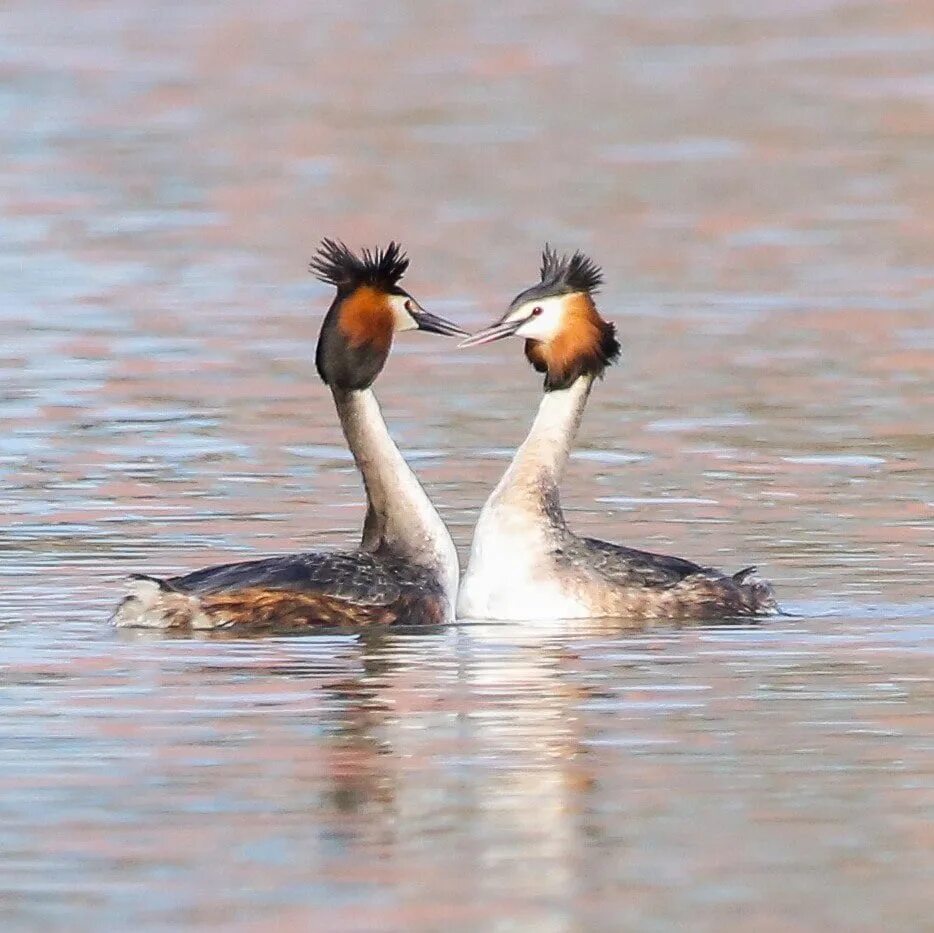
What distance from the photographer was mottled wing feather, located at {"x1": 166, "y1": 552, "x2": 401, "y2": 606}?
42.8 ft

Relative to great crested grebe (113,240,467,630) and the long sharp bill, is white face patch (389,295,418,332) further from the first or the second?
the long sharp bill

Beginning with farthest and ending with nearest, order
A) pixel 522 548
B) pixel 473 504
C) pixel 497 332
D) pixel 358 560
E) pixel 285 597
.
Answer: pixel 473 504 < pixel 497 332 < pixel 522 548 < pixel 358 560 < pixel 285 597

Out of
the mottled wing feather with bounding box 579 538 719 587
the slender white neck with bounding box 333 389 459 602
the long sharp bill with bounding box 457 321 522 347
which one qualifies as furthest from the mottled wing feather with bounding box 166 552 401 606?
the long sharp bill with bounding box 457 321 522 347

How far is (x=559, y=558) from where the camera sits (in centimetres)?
1369

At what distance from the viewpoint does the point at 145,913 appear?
8.77m

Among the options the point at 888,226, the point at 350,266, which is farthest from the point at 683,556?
the point at 888,226

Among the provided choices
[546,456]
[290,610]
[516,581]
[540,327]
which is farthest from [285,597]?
[540,327]

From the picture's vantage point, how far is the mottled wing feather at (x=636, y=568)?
535 inches

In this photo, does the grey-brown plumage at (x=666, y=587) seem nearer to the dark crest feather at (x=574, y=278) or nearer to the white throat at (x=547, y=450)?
the white throat at (x=547, y=450)

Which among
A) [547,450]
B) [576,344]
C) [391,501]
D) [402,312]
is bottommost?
[391,501]

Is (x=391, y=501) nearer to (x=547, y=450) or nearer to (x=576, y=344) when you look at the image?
(x=547, y=450)

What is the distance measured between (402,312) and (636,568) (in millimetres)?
1454

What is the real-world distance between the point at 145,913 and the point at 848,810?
85.4 inches

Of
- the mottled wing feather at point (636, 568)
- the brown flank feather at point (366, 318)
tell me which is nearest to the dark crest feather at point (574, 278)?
the brown flank feather at point (366, 318)
